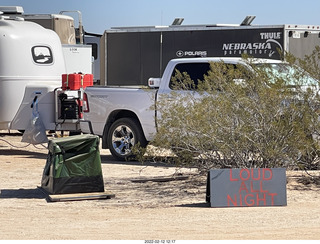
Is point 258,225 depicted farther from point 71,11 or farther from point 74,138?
point 71,11

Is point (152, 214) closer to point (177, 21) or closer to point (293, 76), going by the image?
point (293, 76)

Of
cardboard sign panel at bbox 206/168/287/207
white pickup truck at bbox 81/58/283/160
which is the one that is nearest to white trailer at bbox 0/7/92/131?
white pickup truck at bbox 81/58/283/160

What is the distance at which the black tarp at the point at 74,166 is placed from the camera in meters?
10.9

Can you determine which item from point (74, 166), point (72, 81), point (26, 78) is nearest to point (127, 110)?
point (72, 81)

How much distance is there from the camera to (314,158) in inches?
476

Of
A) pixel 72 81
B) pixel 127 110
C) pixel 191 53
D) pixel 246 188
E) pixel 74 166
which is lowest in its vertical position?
pixel 246 188

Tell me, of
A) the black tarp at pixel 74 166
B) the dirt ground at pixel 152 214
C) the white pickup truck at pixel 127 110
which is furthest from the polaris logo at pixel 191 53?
the black tarp at pixel 74 166

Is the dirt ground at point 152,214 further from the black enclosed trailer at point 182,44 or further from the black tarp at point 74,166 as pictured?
Answer: the black enclosed trailer at point 182,44

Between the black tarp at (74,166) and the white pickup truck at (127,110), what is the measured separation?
12.3ft

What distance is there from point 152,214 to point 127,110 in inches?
240

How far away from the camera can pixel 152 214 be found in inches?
380

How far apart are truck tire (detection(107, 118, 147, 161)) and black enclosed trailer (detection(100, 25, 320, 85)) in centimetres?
799

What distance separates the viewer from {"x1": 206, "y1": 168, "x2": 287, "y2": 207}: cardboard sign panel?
1009 cm

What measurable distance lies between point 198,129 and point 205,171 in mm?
854
